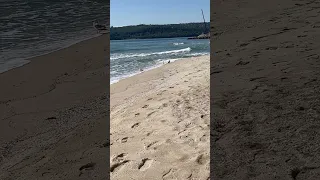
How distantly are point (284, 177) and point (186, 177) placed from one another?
2.40ft

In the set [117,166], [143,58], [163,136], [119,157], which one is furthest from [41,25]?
[117,166]

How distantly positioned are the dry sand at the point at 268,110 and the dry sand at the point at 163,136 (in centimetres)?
15

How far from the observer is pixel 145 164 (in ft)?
9.87

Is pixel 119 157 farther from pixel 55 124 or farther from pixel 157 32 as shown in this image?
pixel 157 32

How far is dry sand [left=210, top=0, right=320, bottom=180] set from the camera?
2650 mm

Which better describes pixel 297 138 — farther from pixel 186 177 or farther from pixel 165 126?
pixel 165 126

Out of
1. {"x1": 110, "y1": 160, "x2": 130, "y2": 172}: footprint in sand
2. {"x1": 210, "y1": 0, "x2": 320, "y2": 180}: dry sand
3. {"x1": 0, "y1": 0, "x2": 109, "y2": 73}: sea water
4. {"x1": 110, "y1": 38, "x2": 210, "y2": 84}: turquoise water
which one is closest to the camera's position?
{"x1": 210, "y1": 0, "x2": 320, "y2": 180}: dry sand

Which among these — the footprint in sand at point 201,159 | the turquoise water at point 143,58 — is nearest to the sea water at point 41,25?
the turquoise water at point 143,58

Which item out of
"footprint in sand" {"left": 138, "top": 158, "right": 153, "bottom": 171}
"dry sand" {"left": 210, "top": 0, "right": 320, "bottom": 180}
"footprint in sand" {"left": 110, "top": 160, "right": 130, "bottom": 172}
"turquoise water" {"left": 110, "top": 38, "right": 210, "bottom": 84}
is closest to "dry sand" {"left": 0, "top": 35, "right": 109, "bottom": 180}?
"footprint in sand" {"left": 110, "top": 160, "right": 130, "bottom": 172}

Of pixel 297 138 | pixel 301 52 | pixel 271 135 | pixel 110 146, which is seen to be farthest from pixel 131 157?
pixel 301 52

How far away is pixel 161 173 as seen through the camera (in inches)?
111

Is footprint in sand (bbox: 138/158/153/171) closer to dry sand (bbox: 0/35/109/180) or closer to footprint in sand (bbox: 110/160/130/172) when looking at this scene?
footprint in sand (bbox: 110/160/130/172)

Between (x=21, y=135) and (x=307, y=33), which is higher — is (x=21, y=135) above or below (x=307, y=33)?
below

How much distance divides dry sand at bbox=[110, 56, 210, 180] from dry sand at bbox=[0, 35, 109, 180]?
19 centimetres
